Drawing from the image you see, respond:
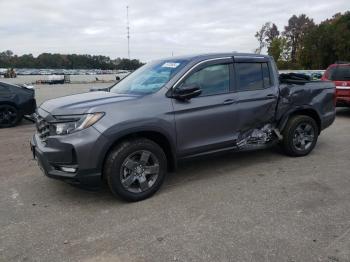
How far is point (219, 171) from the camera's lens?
5.86 meters

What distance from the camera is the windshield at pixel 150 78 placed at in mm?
5102

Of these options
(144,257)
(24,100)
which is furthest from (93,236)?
(24,100)

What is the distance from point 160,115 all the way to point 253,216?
163 centimetres

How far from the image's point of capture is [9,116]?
10562 mm

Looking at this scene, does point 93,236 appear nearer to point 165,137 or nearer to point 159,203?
point 159,203

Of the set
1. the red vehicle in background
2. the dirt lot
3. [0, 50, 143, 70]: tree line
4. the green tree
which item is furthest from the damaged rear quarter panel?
[0, 50, 143, 70]: tree line

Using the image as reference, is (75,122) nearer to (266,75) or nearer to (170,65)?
(170,65)

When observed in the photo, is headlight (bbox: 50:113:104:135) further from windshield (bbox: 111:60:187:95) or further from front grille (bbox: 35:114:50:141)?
windshield (bbox: 111:60:187:95)

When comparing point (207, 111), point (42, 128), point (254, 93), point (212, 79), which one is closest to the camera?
point (42, 128)

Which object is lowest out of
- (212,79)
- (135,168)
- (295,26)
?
(135,168)

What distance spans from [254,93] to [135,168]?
7.43 ft

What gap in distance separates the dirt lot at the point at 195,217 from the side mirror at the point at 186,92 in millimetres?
1230

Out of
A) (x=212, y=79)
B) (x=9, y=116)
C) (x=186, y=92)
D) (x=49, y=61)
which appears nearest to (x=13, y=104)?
(x=9, y=116)

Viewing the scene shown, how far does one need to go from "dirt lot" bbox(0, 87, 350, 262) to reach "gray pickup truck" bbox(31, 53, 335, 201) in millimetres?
402
